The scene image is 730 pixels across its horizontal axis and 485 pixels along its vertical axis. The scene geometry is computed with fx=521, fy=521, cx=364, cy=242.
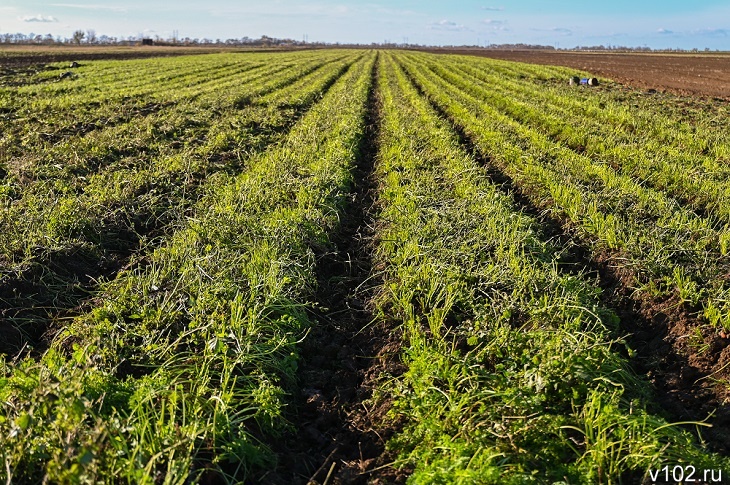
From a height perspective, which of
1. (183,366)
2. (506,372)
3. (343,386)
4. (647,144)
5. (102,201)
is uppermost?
(647,144)

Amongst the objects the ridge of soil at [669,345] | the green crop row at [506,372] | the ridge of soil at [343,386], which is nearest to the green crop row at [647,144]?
the ridge of soil at [669,345]

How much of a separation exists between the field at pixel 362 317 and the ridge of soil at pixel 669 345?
18 millimetres

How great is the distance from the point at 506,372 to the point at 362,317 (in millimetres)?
1787

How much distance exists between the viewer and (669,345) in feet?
13.8

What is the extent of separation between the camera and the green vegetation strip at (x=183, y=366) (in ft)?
8.23

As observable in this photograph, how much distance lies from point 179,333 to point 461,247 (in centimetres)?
284

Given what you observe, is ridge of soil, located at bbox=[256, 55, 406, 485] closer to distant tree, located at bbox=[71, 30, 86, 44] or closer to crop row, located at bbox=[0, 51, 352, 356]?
crop row, located at bbox=[0, 51, 352, 356]

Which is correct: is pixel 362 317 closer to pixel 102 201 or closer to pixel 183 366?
pixel 183 366

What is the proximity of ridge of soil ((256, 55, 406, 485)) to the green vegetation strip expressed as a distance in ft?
0.60

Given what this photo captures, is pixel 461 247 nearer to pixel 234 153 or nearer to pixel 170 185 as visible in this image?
pixel 170 185

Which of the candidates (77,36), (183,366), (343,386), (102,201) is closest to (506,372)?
(343,386)

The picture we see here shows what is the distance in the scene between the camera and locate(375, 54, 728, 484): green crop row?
277 centimetres

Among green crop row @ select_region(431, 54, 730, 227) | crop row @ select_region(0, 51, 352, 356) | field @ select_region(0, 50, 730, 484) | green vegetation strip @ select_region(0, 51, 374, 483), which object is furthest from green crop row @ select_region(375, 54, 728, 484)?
green crop row @ select_region(431, 54, 730, 227)

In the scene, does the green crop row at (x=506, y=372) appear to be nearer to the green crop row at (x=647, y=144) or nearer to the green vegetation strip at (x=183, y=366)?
the green vegetation strip at (x=183, y=366)
